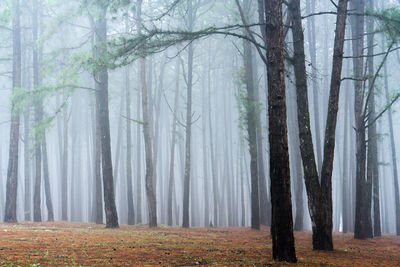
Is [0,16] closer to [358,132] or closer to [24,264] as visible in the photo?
[24,264]

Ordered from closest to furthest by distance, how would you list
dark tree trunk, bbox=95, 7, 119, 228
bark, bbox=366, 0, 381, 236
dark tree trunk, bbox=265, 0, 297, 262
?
dark tree trunk, bbox=265, 0, 297, 262 → bark, bbox=366, 0, 381, 236 → dark tree trunk, bbox=95, 7, 119, 228

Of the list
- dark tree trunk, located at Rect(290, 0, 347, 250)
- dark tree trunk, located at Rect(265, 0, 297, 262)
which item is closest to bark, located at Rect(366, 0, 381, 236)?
dark tree trunk, located at Rect(290, 0, 347, 250)

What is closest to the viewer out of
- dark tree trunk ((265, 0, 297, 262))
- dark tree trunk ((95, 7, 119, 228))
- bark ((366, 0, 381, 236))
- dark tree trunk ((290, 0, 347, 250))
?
dark tree trunk ((265, 0, 297, 262))

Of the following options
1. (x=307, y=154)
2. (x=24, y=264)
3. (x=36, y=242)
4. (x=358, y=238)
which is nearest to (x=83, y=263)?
(x=24, y=264)

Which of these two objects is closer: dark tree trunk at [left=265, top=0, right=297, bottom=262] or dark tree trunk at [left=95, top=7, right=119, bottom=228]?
dark tree trunk at [left=265, top=0, right=297, bottom=262]

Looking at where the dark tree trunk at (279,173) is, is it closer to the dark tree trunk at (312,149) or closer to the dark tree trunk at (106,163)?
the dark tree trunk at (312,149)

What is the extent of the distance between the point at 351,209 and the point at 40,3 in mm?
23401

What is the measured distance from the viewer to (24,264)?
604cm

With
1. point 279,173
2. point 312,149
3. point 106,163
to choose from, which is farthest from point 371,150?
point 106,163

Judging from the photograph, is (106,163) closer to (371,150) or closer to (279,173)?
(279,173)

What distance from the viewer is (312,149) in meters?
9.59

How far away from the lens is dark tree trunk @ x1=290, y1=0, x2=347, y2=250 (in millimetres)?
9625

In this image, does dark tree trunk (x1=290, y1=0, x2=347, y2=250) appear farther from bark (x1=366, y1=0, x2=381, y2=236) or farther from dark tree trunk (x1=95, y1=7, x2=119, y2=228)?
dark tree trunk (x1=95, y1=7, x2=119, y2=228)

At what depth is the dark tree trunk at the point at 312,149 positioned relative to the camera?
9625mm
